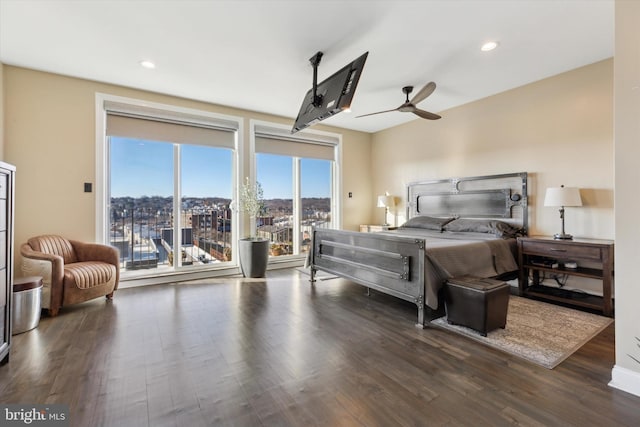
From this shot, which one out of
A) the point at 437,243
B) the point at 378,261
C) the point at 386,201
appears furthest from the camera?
the point at 386,201

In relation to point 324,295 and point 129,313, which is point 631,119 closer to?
point 324,295

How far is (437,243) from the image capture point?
11.4ft

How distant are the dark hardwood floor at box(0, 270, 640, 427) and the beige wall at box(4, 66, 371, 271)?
4.45 ft

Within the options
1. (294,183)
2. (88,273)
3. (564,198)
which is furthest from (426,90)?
(88,273)

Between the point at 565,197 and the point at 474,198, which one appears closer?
the point at 565,197

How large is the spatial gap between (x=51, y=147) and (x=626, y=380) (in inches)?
232

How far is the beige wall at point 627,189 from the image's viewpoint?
179cm

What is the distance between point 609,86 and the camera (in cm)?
340

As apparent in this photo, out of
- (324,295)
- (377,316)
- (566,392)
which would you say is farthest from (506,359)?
(324,295)

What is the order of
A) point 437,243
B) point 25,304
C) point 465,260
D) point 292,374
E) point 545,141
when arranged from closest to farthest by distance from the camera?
point 292,374
point 25,304
point 465,260
point 437,243
point 545,141

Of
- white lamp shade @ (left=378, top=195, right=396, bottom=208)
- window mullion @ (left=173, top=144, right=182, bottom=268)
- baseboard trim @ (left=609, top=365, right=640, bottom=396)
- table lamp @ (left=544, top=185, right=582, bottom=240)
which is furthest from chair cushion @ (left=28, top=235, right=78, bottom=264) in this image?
table lamp @ (left=544, top=185, right=582, bottom=240)

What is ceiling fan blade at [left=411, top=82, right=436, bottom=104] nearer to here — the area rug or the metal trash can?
the area rug

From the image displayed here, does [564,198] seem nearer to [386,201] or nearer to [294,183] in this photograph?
[386,201]

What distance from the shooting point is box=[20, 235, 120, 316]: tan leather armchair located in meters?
3.08
